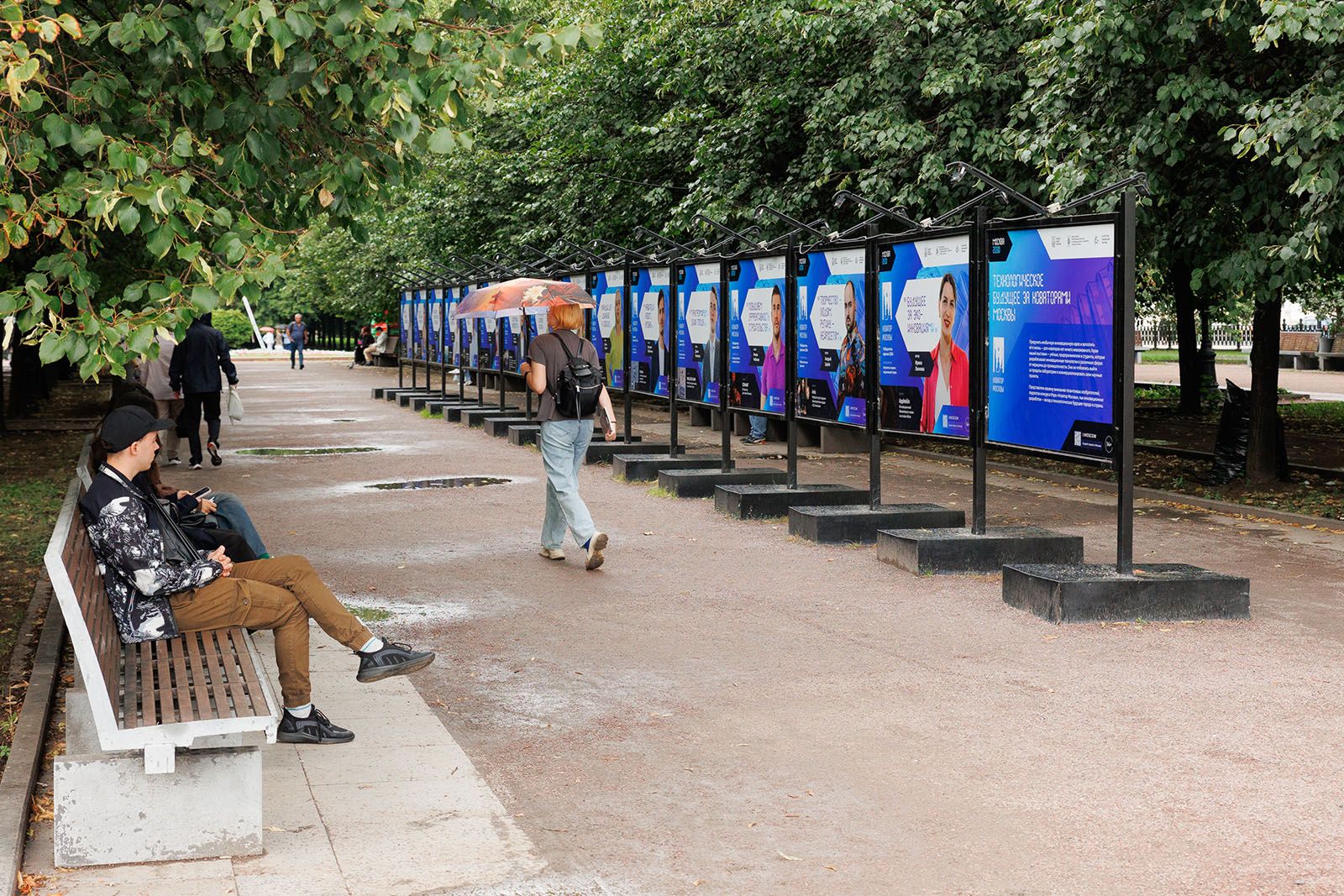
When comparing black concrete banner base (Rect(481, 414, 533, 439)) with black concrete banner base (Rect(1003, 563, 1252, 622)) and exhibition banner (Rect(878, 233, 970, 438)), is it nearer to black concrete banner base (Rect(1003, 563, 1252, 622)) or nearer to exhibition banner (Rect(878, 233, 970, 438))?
exhibition banner (Rect(878, 233, 970, 438))

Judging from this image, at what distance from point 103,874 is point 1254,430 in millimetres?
12776

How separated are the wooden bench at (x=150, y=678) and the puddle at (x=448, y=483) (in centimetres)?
930

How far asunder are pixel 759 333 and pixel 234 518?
6.39 metres

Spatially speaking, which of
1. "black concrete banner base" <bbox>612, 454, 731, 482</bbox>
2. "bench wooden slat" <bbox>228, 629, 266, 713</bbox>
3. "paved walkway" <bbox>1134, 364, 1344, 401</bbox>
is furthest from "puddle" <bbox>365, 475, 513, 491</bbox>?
"paved walkway" <bbox>1134, 364, 1344, 401</bbox>

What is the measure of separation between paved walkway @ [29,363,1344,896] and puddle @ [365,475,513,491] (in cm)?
382

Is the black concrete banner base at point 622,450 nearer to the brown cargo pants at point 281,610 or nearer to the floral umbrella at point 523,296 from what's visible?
the floral umbrella at point 523,296

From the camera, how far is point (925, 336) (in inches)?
418

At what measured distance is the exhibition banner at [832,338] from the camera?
11.7 m

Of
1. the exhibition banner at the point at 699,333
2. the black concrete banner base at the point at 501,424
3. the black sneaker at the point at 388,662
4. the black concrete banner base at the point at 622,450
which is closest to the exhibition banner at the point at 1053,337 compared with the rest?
the black sneaker at the point at 388,662

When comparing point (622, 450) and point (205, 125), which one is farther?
point (622, 450)

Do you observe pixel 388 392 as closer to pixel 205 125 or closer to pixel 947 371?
pixel 947 371

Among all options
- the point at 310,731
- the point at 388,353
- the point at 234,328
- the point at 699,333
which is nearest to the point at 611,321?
the point at 699,333

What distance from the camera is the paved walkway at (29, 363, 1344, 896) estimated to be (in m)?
4.70

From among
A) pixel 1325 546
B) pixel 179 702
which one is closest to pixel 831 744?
pixel 179 702
